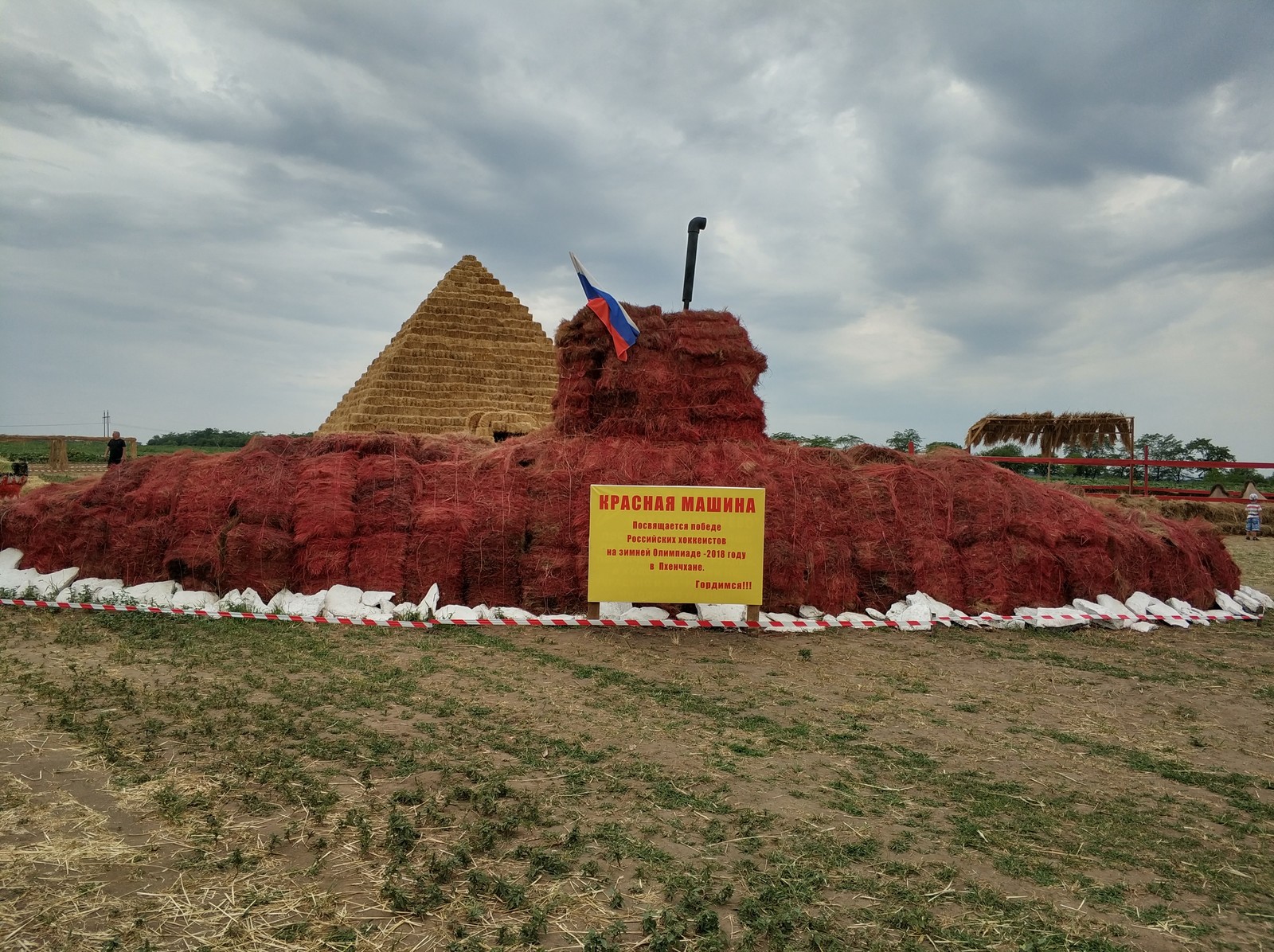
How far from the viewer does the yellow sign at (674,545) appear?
7.02 m

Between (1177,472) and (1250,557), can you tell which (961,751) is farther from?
(1177,472)

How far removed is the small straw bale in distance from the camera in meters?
7.45

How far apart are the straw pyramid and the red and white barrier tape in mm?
24180

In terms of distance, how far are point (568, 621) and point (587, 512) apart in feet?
3.26

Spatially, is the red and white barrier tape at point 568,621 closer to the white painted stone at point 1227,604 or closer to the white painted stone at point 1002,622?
the white painted stone at point 1002,622

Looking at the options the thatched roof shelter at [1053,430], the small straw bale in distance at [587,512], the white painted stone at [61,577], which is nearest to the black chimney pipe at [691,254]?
the small straw bale in distance at [587,512]

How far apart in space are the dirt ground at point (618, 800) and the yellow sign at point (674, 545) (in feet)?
3.04

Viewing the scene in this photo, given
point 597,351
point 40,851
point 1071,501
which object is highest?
point 597,351

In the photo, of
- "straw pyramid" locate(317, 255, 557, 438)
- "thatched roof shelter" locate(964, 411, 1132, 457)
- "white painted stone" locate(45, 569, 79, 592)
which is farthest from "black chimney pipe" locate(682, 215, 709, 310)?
"straw pyramid" locate(317, 255, 557, 438)

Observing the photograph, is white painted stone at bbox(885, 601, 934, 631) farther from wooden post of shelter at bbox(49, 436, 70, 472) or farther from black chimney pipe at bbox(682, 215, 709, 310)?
wooden post of shelter at bbox(49, 436, 70, 472)

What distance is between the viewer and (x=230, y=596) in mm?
7312

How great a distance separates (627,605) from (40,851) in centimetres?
486

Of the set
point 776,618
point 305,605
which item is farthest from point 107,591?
point 776,618

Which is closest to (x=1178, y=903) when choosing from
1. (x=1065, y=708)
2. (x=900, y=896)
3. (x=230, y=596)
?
(x=900, y=896)
